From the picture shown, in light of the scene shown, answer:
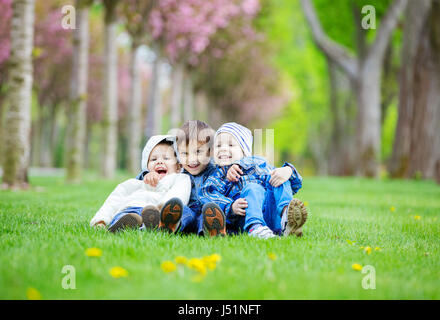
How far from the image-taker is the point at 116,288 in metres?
2.28

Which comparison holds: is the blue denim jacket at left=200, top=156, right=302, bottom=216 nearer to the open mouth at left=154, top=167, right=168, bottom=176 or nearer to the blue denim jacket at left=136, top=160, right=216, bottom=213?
the blue denim jacket at left=136, top=160, right=216, bottom=213

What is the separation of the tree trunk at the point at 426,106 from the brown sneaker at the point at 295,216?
13.1 metres

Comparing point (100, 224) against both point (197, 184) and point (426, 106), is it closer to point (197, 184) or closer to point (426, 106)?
point (197, 184)

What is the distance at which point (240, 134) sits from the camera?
4.09m

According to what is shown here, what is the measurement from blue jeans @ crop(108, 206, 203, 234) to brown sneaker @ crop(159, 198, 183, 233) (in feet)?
0.35

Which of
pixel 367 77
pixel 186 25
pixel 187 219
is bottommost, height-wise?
pixel 187 219

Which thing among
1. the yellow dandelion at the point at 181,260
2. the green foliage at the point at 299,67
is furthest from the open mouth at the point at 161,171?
the green foliage at the point at 299,67

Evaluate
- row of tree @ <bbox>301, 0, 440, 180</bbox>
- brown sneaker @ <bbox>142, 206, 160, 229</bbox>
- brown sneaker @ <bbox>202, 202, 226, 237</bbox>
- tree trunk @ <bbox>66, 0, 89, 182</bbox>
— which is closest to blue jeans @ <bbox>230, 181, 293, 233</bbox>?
brown sneaker @ <bbox>202, 202, 226, 237</bbox>

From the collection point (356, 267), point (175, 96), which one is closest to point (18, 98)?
point (356, 267)

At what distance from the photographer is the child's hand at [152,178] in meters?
4.23

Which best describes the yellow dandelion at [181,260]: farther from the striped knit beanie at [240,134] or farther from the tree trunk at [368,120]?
the tree trunk at [368,120]

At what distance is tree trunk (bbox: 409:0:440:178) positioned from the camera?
49.2 ft

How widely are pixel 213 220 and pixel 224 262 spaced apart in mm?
876
